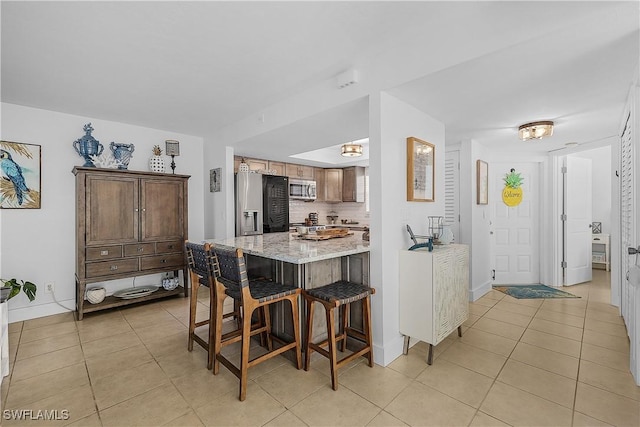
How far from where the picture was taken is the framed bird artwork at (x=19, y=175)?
315 cm

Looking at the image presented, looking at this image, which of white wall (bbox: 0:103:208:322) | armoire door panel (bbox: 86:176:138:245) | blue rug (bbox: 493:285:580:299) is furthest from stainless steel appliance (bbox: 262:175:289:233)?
blue rug (bbox: 493:285:580:299)

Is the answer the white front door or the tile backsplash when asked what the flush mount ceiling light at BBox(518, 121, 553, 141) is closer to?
the white front door

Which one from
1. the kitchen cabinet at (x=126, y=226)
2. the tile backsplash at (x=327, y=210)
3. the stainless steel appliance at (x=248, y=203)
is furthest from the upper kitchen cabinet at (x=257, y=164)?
the kitchen cabinet at (x=126, y=226)

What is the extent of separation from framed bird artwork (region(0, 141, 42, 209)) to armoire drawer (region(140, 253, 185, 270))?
49.8 inches

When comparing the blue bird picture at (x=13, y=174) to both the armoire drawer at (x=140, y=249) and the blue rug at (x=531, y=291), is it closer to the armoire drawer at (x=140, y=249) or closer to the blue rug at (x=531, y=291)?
the armoire drawer at (x=140, y=249)

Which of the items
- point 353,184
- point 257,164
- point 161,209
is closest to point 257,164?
point 257,164

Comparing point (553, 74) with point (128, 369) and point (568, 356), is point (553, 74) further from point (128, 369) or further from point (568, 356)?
point (128, 369)

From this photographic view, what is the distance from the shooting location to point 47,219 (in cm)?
342

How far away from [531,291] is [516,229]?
0.97 m

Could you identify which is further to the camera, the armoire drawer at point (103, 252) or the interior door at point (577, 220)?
the interior door at point (577, 220)

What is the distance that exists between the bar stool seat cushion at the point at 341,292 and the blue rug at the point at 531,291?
2.93 metres

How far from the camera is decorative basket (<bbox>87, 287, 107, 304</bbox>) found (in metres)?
3.36

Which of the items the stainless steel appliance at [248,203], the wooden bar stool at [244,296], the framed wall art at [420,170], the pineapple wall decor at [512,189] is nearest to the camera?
the wooden bar stool at [244,296]

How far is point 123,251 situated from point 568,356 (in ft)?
14.8
